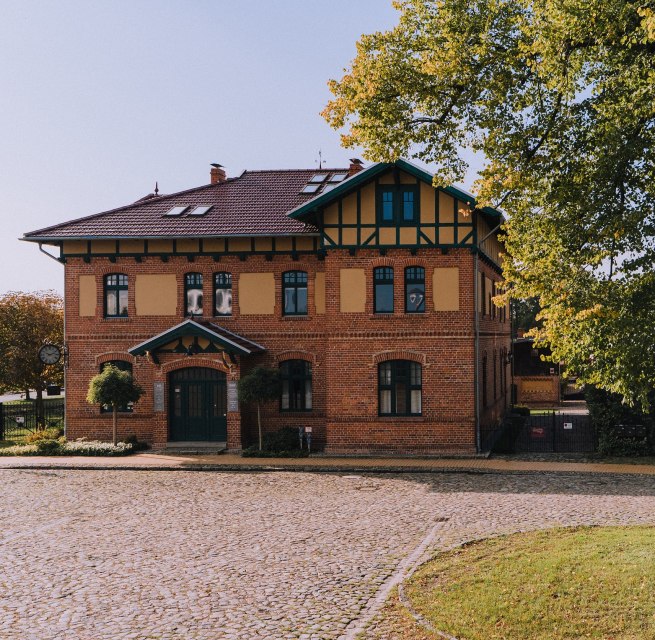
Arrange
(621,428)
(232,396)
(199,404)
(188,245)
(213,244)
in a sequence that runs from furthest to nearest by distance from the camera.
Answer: (188,245)
(213,244)
(199,404)
(232,396)
(621,428)

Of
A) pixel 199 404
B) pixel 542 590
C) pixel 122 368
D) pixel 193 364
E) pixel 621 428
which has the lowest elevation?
pixel 542 590

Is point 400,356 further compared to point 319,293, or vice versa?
point 319,293

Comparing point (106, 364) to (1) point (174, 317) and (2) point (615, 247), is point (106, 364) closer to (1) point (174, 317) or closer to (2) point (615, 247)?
(1) point (174, 317)

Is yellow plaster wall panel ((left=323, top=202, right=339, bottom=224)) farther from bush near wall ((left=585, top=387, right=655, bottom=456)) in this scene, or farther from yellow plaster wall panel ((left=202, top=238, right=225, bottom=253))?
bush near wall ((left=585, top=387, right=655, bottom=456))

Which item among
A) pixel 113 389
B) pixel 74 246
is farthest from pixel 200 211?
pixel 113 389

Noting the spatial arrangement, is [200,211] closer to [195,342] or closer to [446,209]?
[195,342]

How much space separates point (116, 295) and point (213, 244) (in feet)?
12.1

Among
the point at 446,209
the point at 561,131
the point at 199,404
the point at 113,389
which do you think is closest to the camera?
the point at 561,131

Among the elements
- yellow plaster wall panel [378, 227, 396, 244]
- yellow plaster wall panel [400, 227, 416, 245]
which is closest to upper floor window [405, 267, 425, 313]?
yellow plaster wall panel [400, 227, 416, 245]

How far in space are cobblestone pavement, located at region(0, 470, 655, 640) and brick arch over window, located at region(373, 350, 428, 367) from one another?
167 inches

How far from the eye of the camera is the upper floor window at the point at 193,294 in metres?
25.4

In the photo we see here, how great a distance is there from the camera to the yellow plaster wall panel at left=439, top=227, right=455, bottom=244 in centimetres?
2298

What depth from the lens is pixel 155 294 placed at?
2550 cm

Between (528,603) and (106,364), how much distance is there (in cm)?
1846
